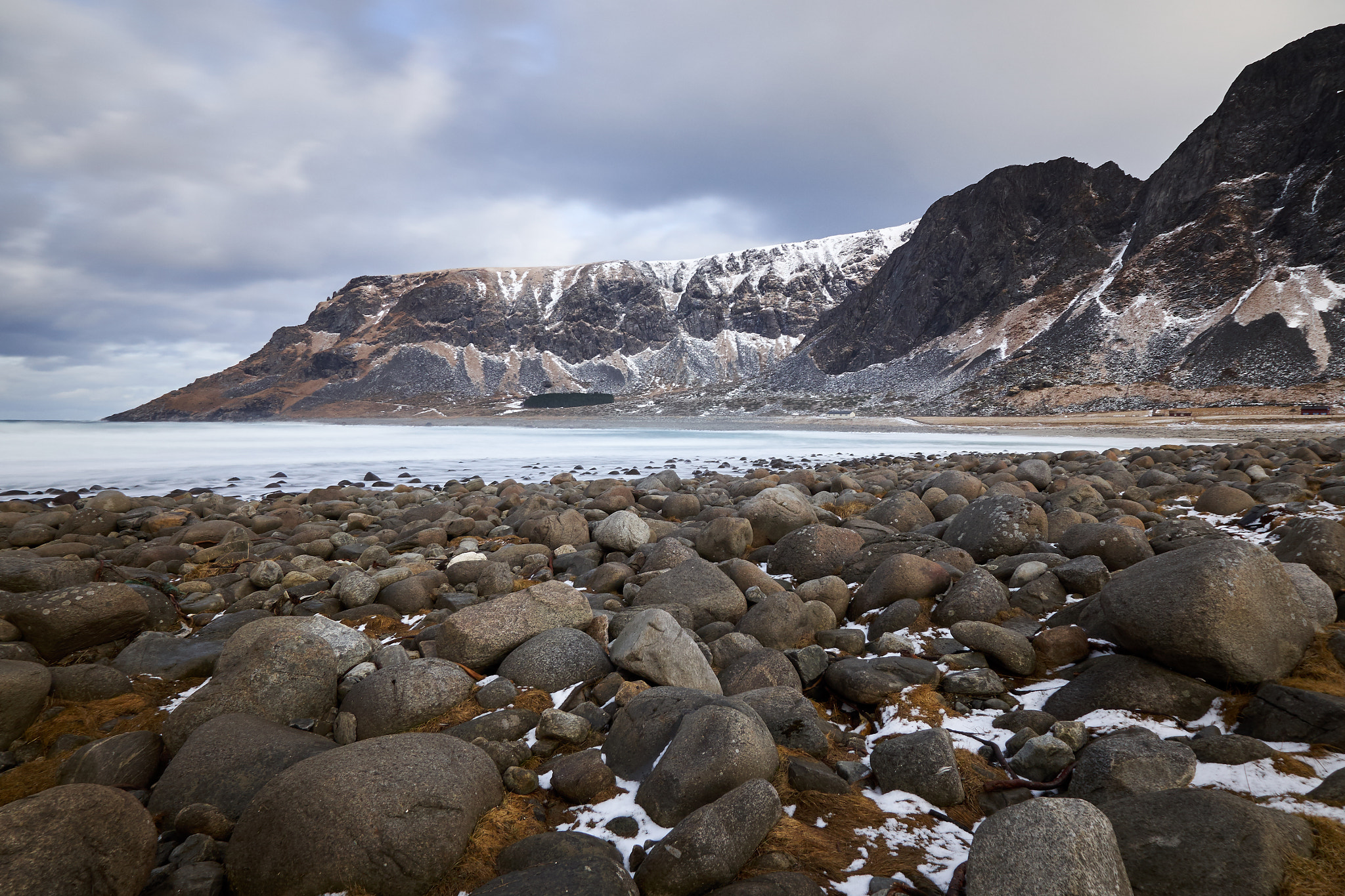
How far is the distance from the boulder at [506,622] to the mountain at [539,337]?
14836cm

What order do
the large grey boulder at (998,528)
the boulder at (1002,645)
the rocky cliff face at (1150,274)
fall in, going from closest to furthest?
the boulder at (1002,645), the large grey boulder at (998,528), the rocky cliff face at (1150,274)

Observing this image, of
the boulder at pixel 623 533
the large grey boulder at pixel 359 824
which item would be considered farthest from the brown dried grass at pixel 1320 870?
the boulder at pixel 623 533

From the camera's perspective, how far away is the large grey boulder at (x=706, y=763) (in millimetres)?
2820

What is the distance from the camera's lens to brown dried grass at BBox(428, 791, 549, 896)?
8.26 ft

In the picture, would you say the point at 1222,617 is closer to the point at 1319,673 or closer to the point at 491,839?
the point at 1319,673

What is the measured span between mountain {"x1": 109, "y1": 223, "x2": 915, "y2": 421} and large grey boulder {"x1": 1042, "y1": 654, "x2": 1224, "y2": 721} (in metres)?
149

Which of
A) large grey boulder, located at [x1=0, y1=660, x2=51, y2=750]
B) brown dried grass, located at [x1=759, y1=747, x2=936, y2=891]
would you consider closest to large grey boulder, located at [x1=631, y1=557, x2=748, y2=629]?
brown dried grass, located at [x1=759, y1=747, x2=936, y2=891]

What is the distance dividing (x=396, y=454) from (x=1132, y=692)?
107ft

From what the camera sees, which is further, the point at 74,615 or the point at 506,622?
the point at 506,622

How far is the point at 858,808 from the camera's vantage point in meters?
2.88

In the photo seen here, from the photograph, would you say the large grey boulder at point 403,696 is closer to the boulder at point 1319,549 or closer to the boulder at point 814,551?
the boulder at point 814,551

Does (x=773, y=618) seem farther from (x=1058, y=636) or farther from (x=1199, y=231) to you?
(x=1199, y=231)

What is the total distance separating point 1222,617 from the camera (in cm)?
330

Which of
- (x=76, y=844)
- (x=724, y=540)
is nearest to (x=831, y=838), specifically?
(x=76, y=844)
